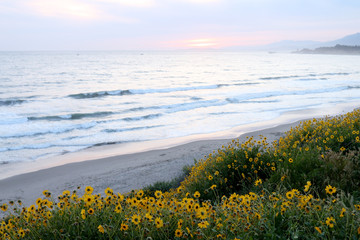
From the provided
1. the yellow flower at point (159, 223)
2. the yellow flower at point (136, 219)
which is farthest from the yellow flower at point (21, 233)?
the yellow flower at point (159, 223)

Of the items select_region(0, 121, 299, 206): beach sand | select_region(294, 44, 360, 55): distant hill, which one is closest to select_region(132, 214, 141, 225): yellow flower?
select_region(0, 121, 299, 206): beach sand

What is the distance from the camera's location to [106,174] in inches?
375

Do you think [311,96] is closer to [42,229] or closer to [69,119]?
[69,119]

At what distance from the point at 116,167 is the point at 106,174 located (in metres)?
0.67

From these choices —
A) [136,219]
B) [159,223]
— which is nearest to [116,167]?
[136,219]

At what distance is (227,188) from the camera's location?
5.48 metres

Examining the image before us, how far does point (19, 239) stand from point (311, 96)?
89.2ft

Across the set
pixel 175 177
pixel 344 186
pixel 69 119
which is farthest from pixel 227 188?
pixel 69 119

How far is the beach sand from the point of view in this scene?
8.45m

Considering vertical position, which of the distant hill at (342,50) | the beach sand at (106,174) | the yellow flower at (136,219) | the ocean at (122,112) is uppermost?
the distant hill at (342,50)

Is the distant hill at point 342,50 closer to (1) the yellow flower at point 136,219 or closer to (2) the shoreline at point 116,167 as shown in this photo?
(2) the shoreline at point 116,167

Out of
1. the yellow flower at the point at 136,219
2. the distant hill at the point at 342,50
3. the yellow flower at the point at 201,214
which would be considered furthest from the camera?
the distant hill at the point at 342,50

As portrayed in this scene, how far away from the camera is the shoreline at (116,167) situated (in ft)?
28.1

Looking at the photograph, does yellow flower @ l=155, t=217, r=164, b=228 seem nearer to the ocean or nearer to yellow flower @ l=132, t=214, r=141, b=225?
yellow flower @ l=132, t=214, r=141, b=225
